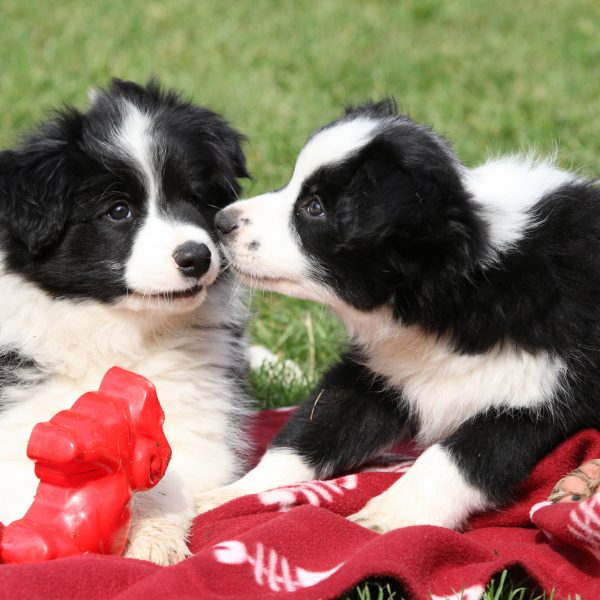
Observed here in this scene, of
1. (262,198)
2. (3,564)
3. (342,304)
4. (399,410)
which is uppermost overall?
(262,198)

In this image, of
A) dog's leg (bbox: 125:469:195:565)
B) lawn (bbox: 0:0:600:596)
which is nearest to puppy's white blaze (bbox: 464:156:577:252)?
dog's leg (bbox: 125:469:195:565)

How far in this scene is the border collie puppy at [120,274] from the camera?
330 cm

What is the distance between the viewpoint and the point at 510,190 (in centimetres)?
332

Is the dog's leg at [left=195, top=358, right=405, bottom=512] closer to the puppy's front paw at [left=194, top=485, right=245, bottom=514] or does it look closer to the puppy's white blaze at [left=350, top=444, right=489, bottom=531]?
the puppy's front paw at [left=194, top=485, right=245, bottom=514]

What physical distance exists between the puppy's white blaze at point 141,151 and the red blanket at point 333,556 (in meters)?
1.06

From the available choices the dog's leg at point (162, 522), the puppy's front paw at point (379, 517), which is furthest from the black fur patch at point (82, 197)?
the puppy's front paw at point (379, 517)

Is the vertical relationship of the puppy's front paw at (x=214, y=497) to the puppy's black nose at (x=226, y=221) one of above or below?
below

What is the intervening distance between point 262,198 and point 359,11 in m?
6.39

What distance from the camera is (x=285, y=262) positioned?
323cm

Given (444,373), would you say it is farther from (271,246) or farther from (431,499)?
(271,246)

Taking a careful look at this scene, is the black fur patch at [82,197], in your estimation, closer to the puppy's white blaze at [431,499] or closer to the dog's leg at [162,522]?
the dog's leg at [162,522]

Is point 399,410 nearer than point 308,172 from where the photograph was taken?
No

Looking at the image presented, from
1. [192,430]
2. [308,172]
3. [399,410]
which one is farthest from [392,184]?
[192,430]

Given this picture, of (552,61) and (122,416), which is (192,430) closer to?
(122,416)
